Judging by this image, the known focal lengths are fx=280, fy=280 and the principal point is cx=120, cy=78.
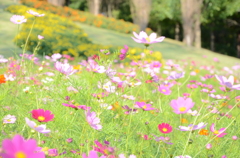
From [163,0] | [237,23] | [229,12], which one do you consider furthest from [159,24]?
[229,12]

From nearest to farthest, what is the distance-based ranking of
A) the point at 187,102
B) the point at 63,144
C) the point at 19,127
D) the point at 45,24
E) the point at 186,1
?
1. the point at 187,102
2. the point at 63,144
3. the point at 19,127
4. the point at 45,24
5. the point at 186,1

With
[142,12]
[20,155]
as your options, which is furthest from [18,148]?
[142,12]

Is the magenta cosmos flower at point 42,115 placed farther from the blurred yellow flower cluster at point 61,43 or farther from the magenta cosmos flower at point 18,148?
the blurred yellow flower cluster at point 61,43

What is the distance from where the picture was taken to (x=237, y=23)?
19578mm

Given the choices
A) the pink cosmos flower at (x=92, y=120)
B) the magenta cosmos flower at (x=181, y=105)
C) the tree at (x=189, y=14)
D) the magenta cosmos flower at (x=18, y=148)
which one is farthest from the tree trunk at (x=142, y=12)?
the magenta cosmos flower at (x=18, y=148)

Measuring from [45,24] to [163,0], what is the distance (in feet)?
46.6

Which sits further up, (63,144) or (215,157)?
(63,144)

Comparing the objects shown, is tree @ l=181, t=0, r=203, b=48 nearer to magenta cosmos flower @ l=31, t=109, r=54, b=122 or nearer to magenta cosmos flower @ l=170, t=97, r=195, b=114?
magenta cosmos flower @ l=170, t=97, r=195, b=114

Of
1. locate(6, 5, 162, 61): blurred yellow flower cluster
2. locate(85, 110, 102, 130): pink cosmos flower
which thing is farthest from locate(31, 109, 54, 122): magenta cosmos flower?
locate(6, 5, 162, 61): blurred yellow flower cluster

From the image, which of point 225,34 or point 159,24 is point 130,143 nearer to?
point 159,24

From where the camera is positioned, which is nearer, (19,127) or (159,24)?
(19,127)

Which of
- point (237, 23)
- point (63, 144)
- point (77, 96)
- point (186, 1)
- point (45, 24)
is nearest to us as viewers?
point (63, 144)

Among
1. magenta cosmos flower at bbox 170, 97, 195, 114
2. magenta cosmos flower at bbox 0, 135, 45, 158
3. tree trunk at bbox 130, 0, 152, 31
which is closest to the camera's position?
magenta cosmos flower at bbox 0, 135, 45, 158

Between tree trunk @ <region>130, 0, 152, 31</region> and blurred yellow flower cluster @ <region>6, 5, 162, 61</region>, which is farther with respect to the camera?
tree trunk @ <region>130, 0, 152, 31</region>
